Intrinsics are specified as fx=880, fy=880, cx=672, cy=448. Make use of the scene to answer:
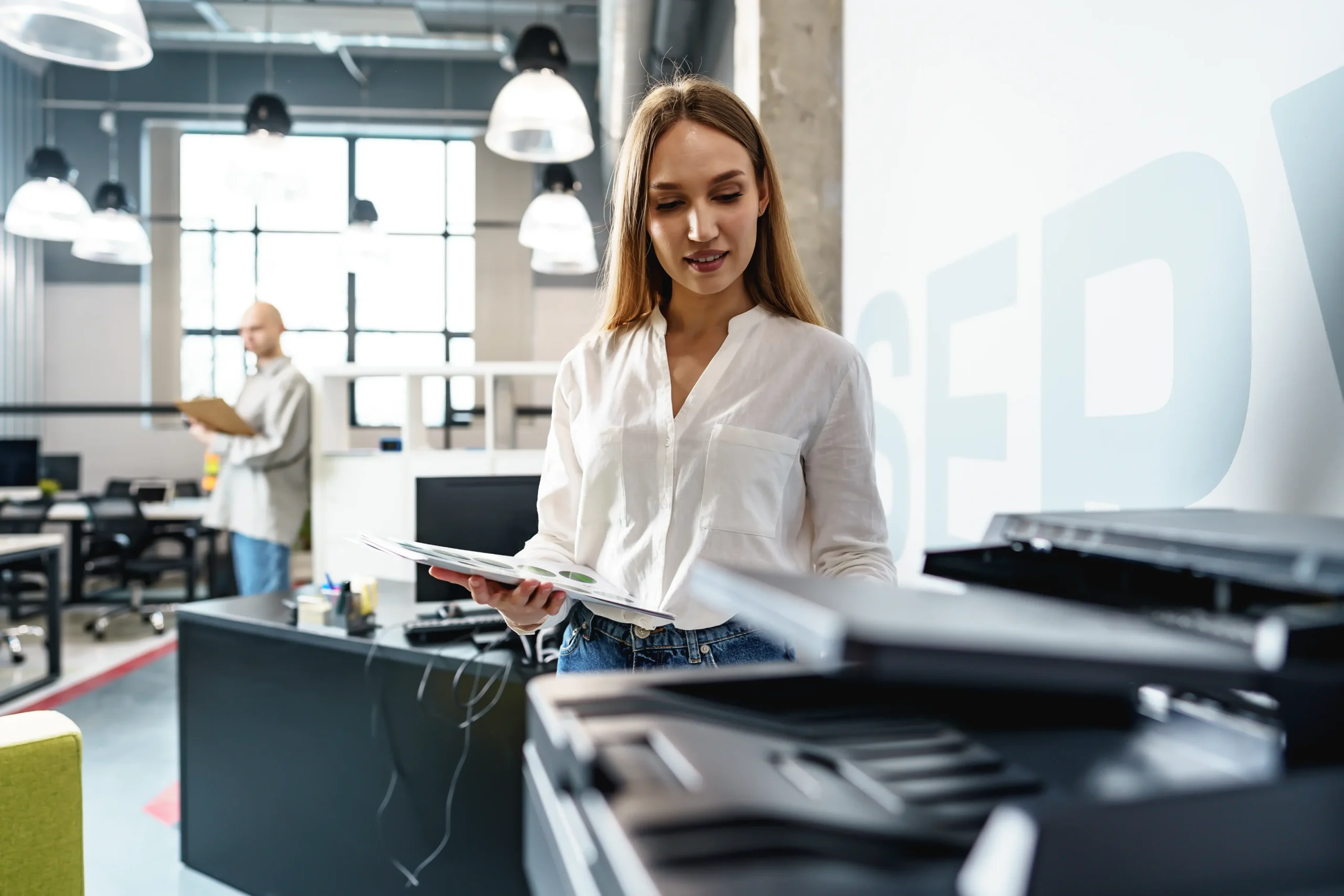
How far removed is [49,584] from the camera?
168 inches

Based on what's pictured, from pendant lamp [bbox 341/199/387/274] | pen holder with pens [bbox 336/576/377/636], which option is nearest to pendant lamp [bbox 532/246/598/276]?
pendant lamp [bbox 341/199/387/274]

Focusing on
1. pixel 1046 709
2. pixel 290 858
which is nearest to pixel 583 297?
pixel 290 858

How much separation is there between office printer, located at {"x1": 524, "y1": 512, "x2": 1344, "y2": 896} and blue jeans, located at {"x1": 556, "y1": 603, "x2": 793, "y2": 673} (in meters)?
0.53

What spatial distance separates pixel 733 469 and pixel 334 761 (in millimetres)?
1635

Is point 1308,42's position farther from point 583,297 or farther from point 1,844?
point 583,297

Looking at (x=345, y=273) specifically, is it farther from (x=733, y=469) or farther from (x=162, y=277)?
(x=733, y=469)

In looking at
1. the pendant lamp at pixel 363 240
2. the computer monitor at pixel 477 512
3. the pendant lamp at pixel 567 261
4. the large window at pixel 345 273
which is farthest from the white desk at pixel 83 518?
the computer monitor at pixel 477 512

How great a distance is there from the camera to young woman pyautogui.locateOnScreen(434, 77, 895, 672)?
114 cm

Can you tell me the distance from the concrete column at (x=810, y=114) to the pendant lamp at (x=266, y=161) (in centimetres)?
216

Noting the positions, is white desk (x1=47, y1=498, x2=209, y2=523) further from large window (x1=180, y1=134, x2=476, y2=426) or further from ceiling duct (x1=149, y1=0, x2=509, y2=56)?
ceiling duct (x1=149, y1=0, x2=509, y2=56)

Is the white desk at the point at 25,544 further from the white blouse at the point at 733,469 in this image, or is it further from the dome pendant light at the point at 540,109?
the white blouse at the point at 733,469

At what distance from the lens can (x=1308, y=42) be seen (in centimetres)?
86

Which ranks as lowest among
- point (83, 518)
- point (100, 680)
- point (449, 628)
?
point (100, 680)

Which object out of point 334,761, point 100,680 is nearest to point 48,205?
point 100,680
